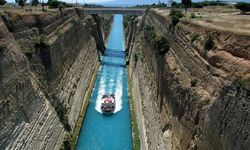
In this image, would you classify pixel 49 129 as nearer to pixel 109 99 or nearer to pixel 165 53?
pixel 165 53

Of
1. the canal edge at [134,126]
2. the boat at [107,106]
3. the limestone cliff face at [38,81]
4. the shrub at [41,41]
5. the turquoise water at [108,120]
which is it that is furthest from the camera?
the boat at [107,106]

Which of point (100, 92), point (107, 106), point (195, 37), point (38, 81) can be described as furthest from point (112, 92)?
point (195, 37)

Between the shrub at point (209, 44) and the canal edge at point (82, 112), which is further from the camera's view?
the canal edge at point (82, 112)

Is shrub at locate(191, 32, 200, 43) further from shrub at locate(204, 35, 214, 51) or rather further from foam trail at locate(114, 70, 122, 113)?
foam trail at locate(114, 70, 122, 113)

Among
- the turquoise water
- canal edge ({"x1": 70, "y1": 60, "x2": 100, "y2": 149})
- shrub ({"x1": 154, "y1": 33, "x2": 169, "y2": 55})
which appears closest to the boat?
the turquoise water

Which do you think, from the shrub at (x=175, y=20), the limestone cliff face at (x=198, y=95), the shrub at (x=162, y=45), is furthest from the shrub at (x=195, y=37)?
the shrub at (x=175, y=20)

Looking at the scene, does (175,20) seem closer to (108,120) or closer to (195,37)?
(195,37)

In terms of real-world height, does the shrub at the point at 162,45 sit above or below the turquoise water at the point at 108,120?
above

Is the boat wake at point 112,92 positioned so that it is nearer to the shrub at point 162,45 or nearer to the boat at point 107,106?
the boat at point 107,106
